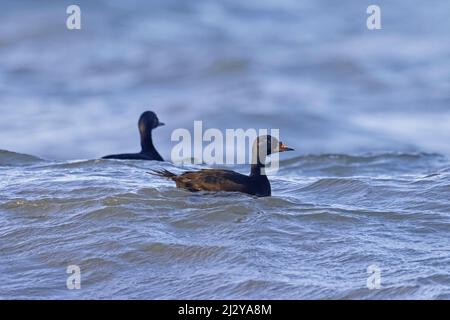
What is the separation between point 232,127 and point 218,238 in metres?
10.2

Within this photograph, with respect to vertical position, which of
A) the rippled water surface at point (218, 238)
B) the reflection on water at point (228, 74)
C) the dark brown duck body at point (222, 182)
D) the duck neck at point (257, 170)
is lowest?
the rippled water surface at point (218, 238)

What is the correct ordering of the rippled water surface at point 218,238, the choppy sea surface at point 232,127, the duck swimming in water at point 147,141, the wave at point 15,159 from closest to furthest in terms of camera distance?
the rippled water surface at point 218,238, the choppy sea surface at point 232,127, the wave at point 15,159, the duck swimming in water at point 147,141

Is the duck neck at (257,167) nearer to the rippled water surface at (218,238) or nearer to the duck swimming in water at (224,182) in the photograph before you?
the duck swimming in water at (224,182)

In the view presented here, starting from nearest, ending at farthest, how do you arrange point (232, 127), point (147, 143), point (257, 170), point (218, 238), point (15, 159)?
point (218, 238)
point (257, 170)
point (15, 159)
point (147, 143)
point (232, 127)

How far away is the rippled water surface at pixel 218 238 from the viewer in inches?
291

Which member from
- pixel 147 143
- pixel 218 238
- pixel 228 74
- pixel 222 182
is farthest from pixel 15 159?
pixel 228 74

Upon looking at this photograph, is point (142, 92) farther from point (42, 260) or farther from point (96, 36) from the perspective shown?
point (42, 260)

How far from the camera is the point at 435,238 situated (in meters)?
8.59

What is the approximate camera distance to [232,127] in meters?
18.7

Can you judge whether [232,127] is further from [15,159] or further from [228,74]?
[15,159]

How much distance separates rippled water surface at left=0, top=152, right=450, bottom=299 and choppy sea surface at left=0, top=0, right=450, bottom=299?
0.02m

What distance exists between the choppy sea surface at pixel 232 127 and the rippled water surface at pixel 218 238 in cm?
2

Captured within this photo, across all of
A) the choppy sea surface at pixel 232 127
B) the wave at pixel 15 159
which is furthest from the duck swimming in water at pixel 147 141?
the wave at pixel 15 159
